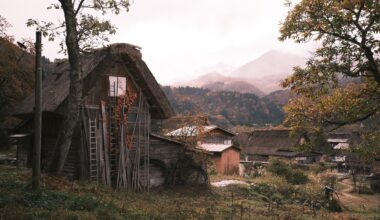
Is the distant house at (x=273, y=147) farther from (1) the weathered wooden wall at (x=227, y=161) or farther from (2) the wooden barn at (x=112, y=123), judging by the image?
(2) the wooden barn at (x=112, y=123)

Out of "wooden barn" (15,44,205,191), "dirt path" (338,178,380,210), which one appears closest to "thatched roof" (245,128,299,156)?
"dirt path" (338,178,380,210)

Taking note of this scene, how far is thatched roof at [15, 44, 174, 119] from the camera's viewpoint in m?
18.7

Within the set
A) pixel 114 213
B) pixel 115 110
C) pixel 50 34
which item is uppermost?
pixel 50 34

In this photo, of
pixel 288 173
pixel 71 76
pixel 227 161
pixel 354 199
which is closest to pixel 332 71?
pixel 71 76

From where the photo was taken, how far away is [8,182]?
11711mm

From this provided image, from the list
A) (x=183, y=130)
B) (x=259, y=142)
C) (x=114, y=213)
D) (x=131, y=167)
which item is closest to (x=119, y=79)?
(x=131, y=167)

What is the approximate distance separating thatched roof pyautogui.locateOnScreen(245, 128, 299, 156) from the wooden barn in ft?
116

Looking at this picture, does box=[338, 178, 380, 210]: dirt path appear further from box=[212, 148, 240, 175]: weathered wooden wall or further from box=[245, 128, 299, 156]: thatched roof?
box=[245, 128, 299, 156]: thatched roof

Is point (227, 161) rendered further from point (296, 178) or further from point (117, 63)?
point (117, 63)

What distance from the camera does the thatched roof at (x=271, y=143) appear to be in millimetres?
55062

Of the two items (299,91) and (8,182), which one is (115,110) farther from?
(299,91)

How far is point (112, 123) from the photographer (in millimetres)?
19750

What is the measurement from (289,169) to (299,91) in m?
22.2

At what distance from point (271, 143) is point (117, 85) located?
41.9 metres
